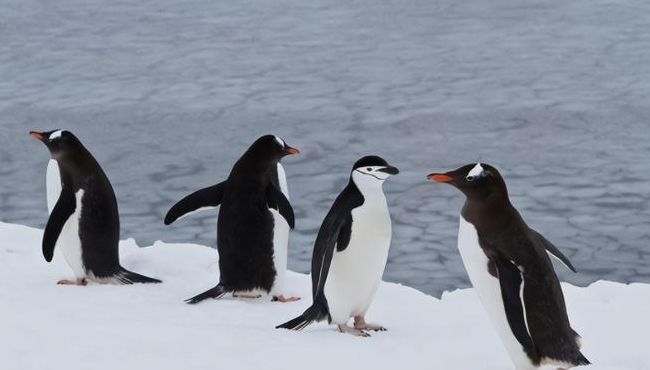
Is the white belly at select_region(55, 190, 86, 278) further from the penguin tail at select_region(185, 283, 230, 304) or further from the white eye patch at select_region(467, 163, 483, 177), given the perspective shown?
the white eye patch at select_region(467, 163, 483, 177)

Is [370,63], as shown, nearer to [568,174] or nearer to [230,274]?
[568,174]

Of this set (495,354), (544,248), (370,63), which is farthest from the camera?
(370,63)

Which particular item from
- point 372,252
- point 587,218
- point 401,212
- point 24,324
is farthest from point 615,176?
point 24,324

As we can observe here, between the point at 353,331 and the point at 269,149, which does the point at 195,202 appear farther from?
the point at 353,331

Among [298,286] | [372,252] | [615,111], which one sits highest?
[372,252]

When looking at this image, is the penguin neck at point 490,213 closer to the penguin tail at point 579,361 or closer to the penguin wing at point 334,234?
the penguin tail at point 579,361

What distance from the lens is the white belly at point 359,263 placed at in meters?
3.97

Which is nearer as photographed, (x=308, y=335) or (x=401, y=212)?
(x=308, y=335)

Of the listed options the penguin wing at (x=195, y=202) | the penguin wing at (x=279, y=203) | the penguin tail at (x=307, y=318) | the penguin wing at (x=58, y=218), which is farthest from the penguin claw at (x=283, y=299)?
the penguin wing at (x=58, y=218)

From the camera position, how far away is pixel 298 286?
4.75 metres

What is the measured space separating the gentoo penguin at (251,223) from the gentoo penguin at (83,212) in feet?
1.09

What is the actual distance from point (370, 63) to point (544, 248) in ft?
25.7

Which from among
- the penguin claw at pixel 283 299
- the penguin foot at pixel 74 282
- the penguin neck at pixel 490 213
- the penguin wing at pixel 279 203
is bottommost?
the penguin claw at pixel 283 299

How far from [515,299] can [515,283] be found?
0.04m
